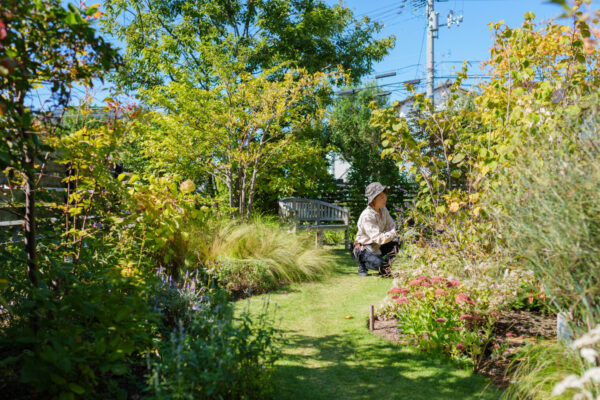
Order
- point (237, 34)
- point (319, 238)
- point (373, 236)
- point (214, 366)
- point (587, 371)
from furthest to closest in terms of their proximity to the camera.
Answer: point (237, 34)
point (319, 238)
point (373, 236)
point (214, 366)
point (587, 371)

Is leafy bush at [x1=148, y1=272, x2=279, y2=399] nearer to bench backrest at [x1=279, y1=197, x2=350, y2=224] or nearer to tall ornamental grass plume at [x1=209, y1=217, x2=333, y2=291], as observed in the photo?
tall ornamental grass plume at [x1=209, y1=217, x2=333, y2=291]

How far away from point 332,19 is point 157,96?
5.57 metres

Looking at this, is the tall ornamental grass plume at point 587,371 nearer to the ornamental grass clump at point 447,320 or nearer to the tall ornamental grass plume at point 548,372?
the tall ornamental grass plume at point 548,372

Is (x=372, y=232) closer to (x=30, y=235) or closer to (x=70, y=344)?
(x=30, y=235)

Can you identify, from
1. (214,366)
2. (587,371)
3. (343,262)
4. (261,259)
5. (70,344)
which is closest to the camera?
(587,371)

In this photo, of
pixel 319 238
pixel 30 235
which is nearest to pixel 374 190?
pixel 319 238

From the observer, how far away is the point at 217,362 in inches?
84.4

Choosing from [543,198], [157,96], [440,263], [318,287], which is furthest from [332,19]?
[543,198]

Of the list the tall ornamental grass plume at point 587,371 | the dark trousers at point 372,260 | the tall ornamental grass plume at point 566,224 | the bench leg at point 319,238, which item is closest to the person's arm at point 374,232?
the dark trousers at point 372,260

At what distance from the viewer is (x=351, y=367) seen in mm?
3053

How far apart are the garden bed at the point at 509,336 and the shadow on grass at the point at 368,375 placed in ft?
0.38

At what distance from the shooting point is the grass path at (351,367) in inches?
104

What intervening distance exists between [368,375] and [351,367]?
18cm

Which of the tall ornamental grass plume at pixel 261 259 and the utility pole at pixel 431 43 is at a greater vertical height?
the utility pole at pixel 431 43
